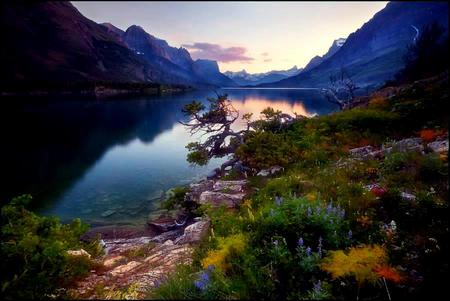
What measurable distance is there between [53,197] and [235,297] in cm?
2206

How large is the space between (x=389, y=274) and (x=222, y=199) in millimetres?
7202

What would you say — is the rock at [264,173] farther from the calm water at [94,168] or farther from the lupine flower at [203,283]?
the lupine flower at [203,283]

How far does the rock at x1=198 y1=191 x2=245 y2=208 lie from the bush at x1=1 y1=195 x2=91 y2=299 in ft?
16.2

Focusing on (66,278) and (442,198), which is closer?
(66,278)

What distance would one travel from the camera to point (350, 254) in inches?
165

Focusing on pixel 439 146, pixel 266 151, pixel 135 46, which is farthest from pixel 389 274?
pixel 135 46

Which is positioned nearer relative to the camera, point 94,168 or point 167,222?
point 167,222

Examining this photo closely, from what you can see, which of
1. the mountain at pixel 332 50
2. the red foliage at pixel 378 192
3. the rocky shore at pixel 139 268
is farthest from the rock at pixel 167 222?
the mountain at pixel 332 50

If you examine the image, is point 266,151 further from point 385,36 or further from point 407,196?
point 385,36

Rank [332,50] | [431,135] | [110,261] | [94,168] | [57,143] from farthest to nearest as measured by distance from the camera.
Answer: [57,143] → [94,168] → [332,50] → [431,135] → [110,261]

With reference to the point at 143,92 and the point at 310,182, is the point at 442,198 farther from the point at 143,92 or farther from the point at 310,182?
the point at 143,92

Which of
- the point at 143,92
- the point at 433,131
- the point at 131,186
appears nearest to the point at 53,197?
the point at 131,186

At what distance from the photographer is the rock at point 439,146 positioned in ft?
29.4

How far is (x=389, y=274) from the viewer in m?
3.86
